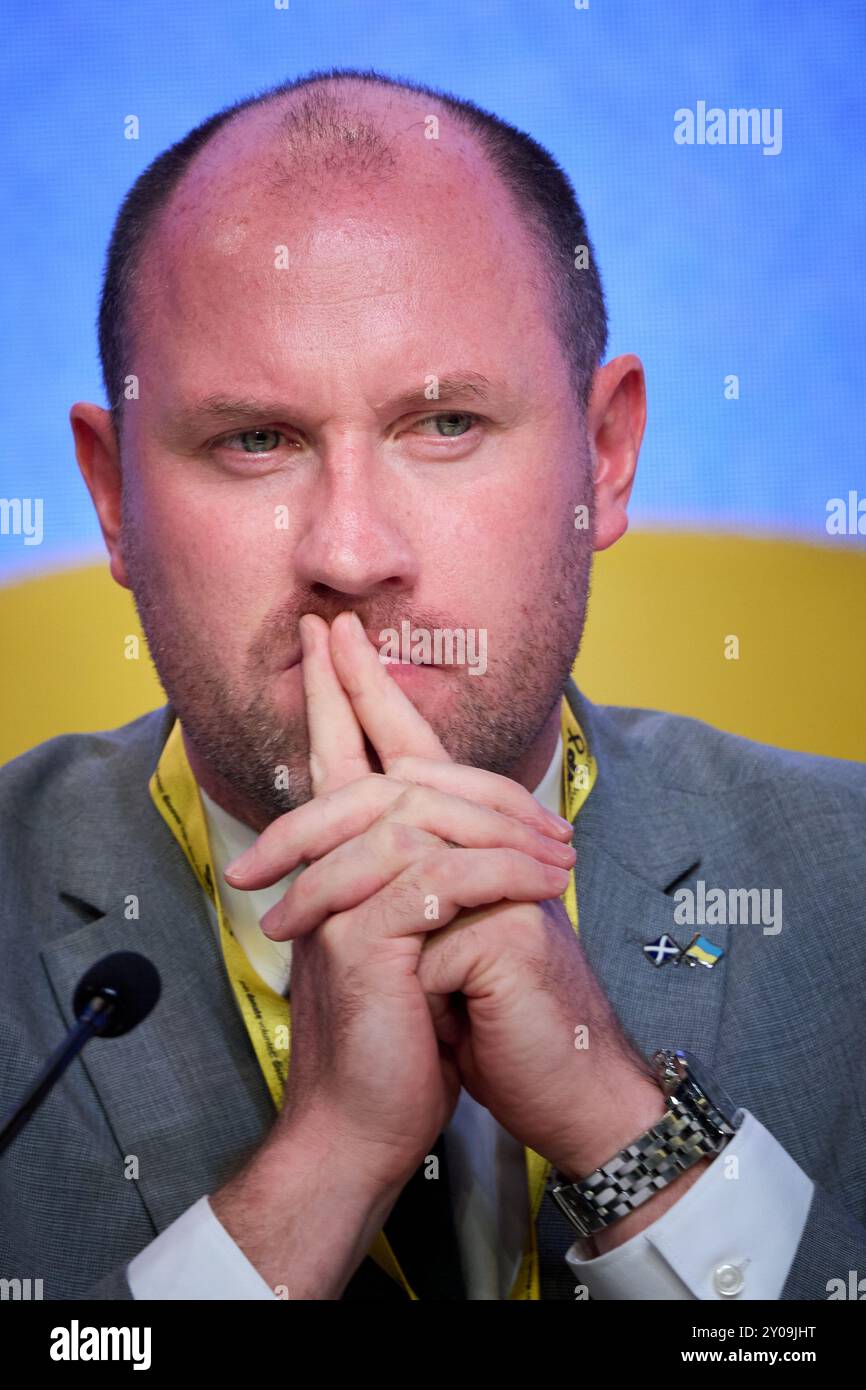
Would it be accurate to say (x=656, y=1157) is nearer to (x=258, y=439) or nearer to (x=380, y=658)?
(x=380, y=658)

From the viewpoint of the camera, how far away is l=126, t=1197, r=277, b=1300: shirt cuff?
176cm

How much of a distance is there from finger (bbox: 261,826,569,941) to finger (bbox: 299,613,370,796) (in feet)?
0.58

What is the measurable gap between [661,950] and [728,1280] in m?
0.53

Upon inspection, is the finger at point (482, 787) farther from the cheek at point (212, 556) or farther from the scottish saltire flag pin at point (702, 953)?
the scottish saltire flag pin at point (702, 953)

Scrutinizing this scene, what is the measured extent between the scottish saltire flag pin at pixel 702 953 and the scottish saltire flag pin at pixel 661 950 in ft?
0.05

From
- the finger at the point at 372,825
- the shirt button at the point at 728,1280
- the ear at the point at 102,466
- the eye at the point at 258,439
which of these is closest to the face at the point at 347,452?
the eye at the point at 258,439

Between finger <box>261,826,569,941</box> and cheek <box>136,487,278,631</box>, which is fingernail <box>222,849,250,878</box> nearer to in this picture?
finger <box>261,826,569,941</box>

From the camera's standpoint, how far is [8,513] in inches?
98.2

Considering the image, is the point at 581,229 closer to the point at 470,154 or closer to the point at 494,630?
the point at 470,154

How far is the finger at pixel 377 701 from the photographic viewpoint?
1.93m

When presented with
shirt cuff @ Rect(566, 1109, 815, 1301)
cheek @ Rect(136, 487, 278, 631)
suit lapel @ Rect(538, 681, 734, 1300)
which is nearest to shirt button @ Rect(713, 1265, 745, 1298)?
shirt cuff @ Rect(566, 1109, 815, 1301)

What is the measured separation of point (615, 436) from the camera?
2.49 metres
